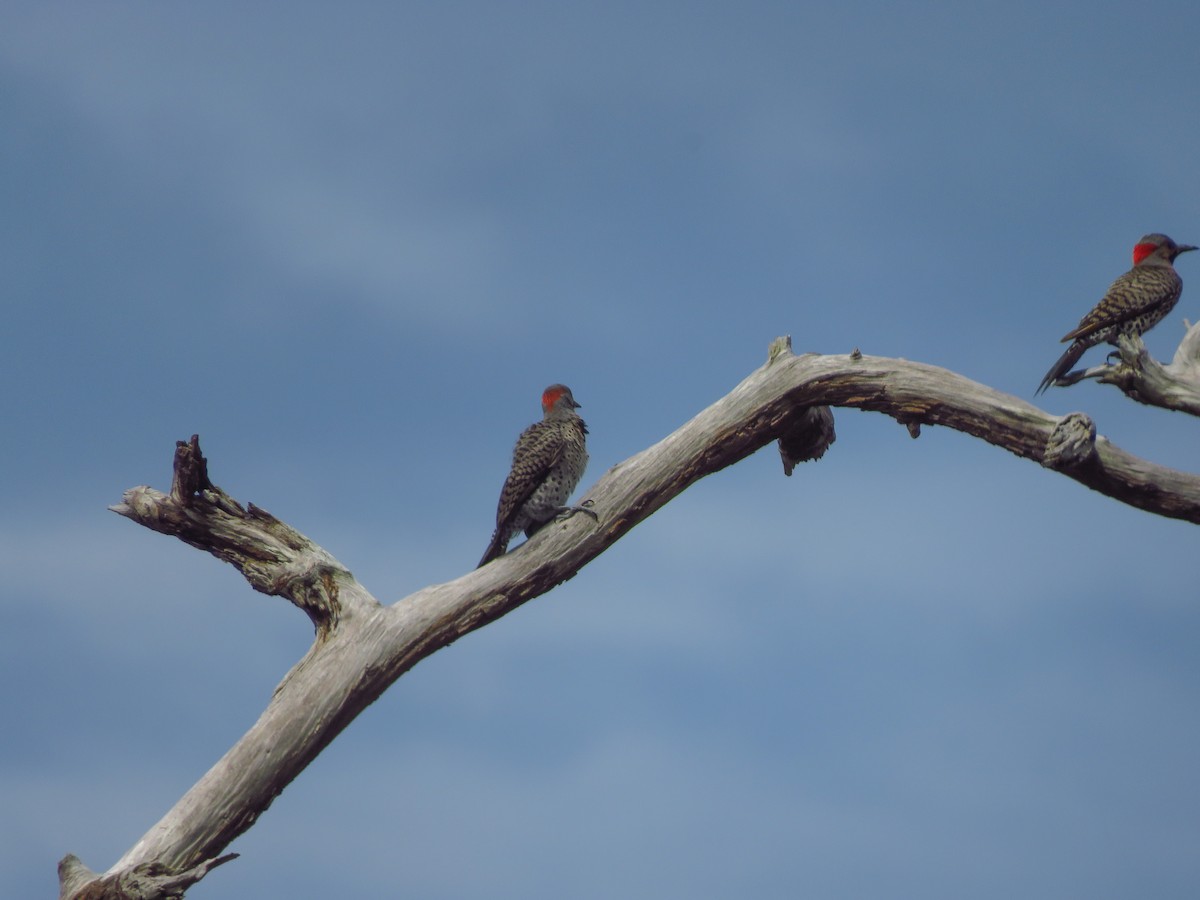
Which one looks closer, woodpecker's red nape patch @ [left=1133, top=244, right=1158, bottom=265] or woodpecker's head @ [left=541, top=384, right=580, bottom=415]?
woodpecker's head @ [left=541, top=384, right=580, bottom=415]

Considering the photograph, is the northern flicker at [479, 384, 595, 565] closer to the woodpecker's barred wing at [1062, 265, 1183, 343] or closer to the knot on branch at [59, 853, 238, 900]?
the knot on branch at [59, 853, 238, 900]

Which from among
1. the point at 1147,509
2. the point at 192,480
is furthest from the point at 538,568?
the point at 1147,509

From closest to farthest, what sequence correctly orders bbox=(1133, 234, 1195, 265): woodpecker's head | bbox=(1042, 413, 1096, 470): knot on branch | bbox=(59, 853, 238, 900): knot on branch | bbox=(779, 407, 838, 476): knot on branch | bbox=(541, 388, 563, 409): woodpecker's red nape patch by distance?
bbox=(59, 853, 238, 900): knot on branch < bbox=(1042, 413, 1096, 470): knot on branch < bbox=(779, 407, 838, 476): knot on branch < bbox=(541, 388, 563, 409): woodpecker's red nape patch < bbox=(1133, 234, 1195, 265): woodpecker's head

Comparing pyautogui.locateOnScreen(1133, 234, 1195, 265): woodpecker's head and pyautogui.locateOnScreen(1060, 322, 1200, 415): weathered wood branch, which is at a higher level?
pyautogui.locateOnScreen(1133, 234, 1195, 265): woodpecker's head

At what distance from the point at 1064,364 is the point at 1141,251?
5.64ft

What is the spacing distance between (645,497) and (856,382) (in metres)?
1.41

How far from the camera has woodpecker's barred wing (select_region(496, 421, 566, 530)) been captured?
251 inches

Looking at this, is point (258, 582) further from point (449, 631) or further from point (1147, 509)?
point (1147, 509)

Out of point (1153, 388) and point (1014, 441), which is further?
point (1153, 388)

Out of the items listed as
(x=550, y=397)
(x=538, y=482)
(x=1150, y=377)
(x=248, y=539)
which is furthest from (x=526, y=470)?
(x=1150, y=377)

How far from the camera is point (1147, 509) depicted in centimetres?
613

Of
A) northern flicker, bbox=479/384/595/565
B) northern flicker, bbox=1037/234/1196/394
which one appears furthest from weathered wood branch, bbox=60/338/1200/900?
northern flicker, bbox=1037/234/1196/394

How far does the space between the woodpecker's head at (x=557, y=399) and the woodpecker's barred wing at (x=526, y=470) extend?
1.83 ft

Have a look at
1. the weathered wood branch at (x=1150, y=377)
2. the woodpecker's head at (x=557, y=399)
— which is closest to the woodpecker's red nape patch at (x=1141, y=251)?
the weathered wood branch at (x=1150, y=377)
